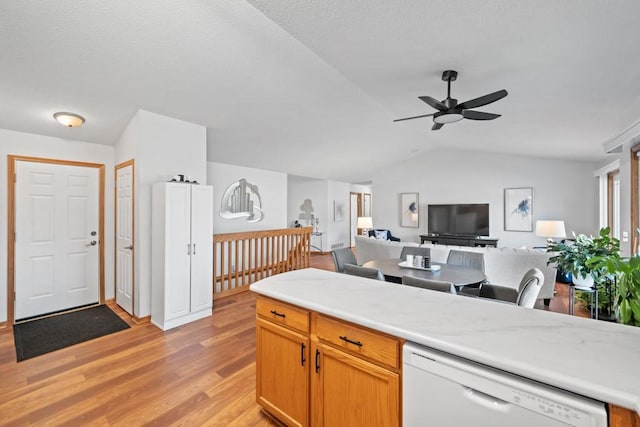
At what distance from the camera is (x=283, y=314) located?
1.66 metres

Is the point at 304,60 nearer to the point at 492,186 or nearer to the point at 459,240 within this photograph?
the point at 459,240

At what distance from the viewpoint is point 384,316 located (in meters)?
1.31

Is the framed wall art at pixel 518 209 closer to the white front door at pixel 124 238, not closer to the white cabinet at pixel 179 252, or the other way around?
the white cabinet at pixel 179 252

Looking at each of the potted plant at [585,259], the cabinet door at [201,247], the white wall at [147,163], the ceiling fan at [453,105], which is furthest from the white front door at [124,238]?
the potted plant at [585,259]

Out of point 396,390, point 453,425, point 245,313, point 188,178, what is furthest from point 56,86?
point 453,425

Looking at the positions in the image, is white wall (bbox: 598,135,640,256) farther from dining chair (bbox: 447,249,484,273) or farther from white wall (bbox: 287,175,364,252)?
white wall (bbox: 287,175,364,252)

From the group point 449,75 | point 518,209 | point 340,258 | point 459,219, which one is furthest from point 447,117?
point 518,209

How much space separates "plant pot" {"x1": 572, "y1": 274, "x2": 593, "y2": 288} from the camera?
313 cm

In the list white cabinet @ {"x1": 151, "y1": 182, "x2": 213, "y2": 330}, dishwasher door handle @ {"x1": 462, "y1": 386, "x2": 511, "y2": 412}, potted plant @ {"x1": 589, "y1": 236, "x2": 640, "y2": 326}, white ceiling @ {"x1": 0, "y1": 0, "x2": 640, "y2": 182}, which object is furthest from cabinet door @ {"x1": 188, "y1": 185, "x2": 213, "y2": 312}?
potted plant @ {"x1": 589, "y1": 236, "x2": 640, "y2": 326}

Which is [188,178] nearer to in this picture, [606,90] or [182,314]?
[182,314]

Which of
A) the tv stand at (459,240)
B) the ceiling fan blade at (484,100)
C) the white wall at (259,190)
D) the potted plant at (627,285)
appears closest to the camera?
the potted plant at (627,285)

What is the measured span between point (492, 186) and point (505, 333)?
717 centimetres

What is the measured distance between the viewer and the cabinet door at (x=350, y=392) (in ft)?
4.03

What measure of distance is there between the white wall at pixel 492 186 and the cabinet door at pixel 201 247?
20.1 feet
